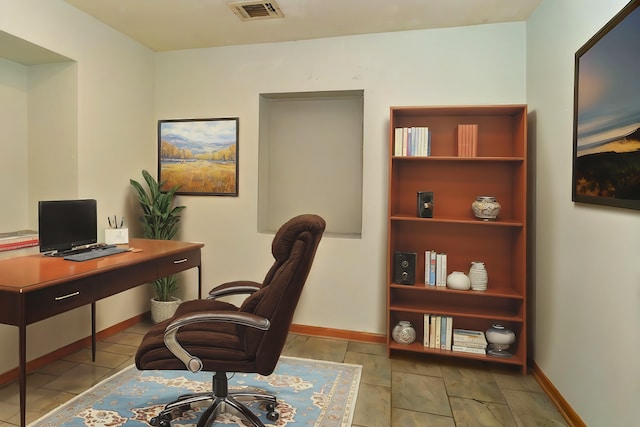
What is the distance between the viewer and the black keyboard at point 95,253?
2346 millimetres

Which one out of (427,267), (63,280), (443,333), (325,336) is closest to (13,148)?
(63,280)

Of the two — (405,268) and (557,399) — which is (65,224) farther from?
(557,399)

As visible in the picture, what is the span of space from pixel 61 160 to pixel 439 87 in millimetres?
3009

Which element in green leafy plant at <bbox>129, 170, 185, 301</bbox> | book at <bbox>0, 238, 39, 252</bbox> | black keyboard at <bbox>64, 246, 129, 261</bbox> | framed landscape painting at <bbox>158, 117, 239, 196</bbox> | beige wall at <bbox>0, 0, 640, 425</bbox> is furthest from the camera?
framed landscape painting at <bbox>158, 117, 239, 196</bbox>

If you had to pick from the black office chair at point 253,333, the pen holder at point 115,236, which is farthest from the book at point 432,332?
the pen holder at point 115,236

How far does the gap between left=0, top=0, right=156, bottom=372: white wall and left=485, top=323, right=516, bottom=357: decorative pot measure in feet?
10.1

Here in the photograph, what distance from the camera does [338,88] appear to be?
335 centimetres

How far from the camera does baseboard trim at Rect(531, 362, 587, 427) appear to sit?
2.09 m

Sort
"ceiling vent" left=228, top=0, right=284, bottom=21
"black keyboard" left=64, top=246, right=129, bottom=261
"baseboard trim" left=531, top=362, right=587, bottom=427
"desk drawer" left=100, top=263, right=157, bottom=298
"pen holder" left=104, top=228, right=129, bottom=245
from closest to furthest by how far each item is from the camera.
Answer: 1. "baseboard trim" left=531, top=362, right=587, bottom=427
2. "desk drawer" left=100, top=263, right=157, bottom=298
3. "black keyboard" left=64, top=246, right=129, bottom=261
4. "ceiling vent" left=228, top=0, right=284, bottom=21
5. "pen holder" left=104, top=228, right=129, bottom=245

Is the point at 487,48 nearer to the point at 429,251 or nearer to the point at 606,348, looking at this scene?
the point at 429,251

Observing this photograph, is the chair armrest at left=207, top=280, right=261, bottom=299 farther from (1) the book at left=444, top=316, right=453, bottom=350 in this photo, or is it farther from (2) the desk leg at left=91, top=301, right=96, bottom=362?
(1) the book at left=444, top=316, right=453, bottom=350

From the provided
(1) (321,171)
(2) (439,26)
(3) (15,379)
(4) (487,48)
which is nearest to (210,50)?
(1) (321,171)

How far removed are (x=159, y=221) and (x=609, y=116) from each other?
3279mm

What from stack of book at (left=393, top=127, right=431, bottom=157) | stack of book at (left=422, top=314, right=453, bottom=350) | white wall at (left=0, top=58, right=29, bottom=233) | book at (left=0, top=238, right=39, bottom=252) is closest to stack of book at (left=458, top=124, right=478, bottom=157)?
stack of book at (left=393, top=127, right=431, bottom=157)
